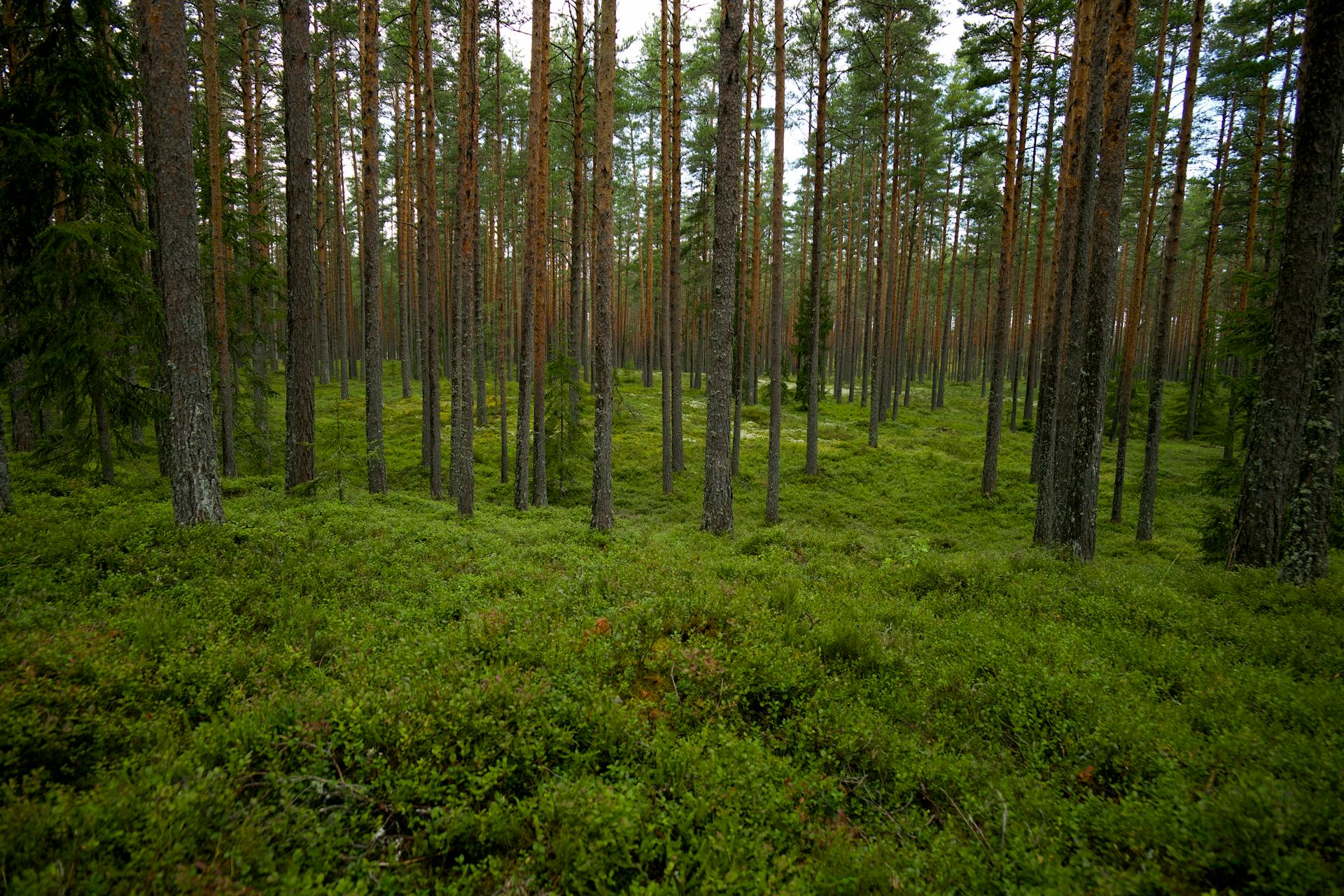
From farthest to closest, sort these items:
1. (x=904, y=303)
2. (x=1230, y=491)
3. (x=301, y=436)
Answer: (x=904, y=303), (x=1230, y=491), (x=301, y=436)

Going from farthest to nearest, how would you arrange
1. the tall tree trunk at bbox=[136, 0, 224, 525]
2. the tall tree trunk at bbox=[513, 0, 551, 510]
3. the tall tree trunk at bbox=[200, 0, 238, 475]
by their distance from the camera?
1. the tall tree trunk at bbox=[200, 0, 238, 475]
2. the tall tree trunk at bbox=[513, 0, 551, 510]
3. the tall tree trunk at bbox=[136, 0, 224, 525]

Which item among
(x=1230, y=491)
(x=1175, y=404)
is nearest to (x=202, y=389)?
(x=1230, y=491)

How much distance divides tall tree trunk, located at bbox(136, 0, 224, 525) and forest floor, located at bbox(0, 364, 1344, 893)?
732 millimetres

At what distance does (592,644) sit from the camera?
226 inches

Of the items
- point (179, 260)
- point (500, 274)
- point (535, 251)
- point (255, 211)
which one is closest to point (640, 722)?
point (179, 260)

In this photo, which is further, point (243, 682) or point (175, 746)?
point (243, 682)

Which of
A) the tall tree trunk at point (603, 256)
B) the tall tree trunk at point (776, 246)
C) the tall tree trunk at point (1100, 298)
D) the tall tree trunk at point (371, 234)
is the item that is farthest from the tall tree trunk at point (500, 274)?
the tall tree trunk at point (1100, 298)

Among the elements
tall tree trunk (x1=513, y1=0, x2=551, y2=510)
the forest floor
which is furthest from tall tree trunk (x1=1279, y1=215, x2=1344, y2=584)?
tall tree trunk (x1=513, y1=0, x2=551, y2=510)

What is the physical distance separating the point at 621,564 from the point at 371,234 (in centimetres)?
1116

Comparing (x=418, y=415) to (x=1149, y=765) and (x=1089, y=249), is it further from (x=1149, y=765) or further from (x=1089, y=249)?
(x=1149, y=765)

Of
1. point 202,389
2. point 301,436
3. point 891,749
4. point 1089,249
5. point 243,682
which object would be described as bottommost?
point 891,749

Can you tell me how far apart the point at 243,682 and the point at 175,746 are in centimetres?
103

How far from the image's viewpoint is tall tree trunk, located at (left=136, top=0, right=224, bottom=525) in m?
8.06

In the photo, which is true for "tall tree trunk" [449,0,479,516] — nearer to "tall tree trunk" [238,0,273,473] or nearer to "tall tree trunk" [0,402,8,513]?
"tall tree trunk" [238,0,273,473]
